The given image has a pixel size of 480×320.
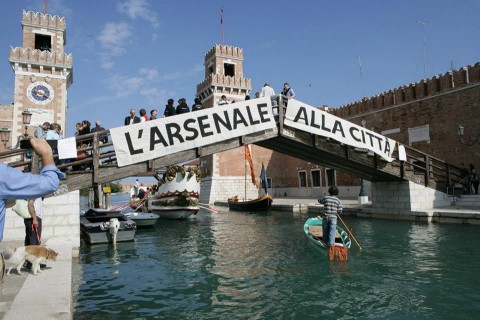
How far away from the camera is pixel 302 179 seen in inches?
1383

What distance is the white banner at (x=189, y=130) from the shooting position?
10141 millimetres

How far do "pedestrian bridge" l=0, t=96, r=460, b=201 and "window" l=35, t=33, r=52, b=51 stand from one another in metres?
27.2

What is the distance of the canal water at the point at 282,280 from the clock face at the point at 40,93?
23945 mm

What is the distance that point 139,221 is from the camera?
16.3m

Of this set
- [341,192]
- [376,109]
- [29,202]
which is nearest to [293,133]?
[29,202]

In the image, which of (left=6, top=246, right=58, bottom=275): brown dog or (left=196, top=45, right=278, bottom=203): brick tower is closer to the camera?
(left=6, top=246, right=58, bottom=275): brown dog

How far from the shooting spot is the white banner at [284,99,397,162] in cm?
1247

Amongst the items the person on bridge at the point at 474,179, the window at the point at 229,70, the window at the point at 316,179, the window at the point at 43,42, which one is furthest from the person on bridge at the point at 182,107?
the window at the point at 229,70

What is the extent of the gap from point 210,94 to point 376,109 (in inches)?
745

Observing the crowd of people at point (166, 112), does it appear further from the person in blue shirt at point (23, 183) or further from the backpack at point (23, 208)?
the person in blue shirt at point (23, 183)

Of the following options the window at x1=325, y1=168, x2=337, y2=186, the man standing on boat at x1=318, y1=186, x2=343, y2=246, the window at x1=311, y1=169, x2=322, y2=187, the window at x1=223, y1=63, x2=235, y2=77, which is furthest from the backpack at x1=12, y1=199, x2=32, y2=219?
the window at x1=223, y1=63, x2=235, y2=77

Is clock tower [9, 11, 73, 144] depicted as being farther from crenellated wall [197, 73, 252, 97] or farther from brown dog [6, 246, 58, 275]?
brown dog [6, 246, 58, 275]

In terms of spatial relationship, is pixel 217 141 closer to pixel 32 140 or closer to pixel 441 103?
pixel 32 140

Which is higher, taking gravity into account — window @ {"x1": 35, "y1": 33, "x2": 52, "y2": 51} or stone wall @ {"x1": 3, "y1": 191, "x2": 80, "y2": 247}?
window @ {"x1": 35, "y1": 33, "x2": 52, "y2": 51}
